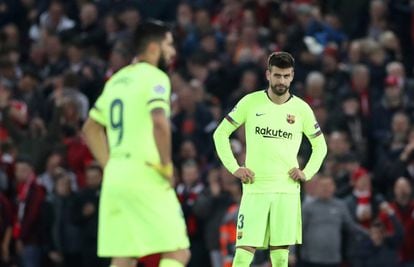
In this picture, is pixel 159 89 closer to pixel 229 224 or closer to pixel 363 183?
pixel 229 224

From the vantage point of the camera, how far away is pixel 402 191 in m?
20.0

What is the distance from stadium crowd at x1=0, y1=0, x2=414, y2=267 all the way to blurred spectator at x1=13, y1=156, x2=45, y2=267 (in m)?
0.02

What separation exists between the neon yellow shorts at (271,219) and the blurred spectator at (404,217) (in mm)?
5630

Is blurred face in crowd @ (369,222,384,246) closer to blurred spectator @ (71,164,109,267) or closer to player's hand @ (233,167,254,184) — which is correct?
blurred spectator @ (71,164,109,267)

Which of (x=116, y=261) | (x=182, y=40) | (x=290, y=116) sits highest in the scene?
(x=182, y=40)

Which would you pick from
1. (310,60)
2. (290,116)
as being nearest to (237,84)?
(310,60)

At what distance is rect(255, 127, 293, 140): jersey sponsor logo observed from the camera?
14.6 metres

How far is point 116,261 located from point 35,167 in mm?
11334

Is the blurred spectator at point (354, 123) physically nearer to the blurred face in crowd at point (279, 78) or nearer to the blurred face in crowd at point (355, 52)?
the blurred face in crowd at point (355, 52)

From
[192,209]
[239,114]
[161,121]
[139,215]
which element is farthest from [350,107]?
[161,121]

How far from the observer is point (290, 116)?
14594 mm

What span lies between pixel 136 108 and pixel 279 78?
3.32 meters

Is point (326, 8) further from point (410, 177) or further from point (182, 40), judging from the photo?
point (410, 177)

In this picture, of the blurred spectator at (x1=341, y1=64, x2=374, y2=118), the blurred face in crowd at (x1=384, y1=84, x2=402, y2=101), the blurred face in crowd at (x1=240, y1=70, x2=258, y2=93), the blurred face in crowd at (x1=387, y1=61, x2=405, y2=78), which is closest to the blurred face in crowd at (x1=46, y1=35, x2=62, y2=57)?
the blurred face in crowd at (x1=240, y1=70, x2=258, y2=93)
